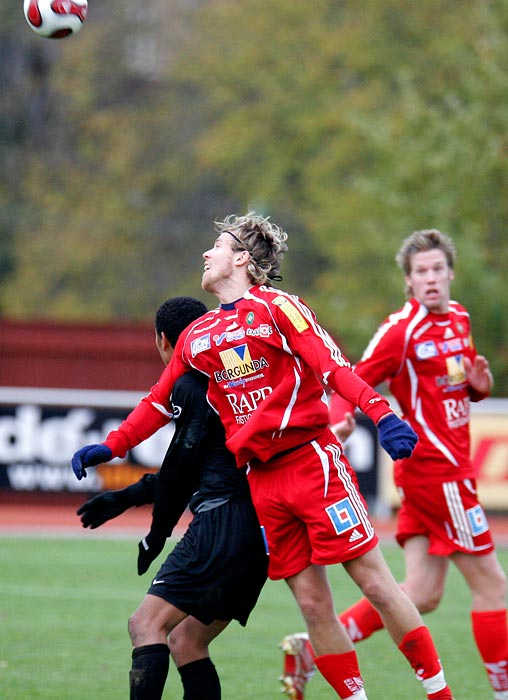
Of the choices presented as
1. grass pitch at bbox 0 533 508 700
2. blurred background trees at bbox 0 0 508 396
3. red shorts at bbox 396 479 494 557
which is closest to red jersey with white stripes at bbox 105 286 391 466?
red shorts at bbox 396 479 494 557

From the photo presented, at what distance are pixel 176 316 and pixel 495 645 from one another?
240 cm

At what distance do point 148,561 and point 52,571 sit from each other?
22.1 feet

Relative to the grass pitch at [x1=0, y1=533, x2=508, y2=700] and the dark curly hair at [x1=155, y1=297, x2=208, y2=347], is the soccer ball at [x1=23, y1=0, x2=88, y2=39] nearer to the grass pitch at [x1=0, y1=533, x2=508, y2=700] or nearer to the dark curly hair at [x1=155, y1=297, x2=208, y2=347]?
the dark curly hair at [x1=155, y1=297, x2=208, y2=347]

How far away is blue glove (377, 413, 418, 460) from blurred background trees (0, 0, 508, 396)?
709 inches

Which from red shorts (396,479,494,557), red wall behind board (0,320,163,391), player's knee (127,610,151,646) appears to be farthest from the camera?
red wall behind board (0,320,163,391)

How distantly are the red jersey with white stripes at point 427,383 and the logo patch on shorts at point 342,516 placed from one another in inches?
48.8

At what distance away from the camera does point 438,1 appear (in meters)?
29.8

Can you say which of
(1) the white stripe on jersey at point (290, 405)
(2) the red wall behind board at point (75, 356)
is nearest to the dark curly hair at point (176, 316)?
(1) the white stripe on jersey at point (290, 405)

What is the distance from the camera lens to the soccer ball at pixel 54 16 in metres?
7.25

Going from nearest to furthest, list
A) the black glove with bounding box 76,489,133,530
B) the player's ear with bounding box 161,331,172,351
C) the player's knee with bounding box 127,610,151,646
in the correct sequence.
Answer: the player's knee with bounding box 127,610,151,646 < the black glove with bounding box 76,489,133,530 < the player's ear with bounding box 161,331,172,351

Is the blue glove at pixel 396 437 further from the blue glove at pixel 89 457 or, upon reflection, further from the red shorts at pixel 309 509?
the blue glove at pixel 89 457

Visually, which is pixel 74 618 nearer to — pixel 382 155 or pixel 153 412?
pixel 153 412

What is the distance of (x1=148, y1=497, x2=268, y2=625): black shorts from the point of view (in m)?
5.35

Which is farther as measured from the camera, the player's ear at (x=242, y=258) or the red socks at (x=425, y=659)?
the player's ear at (x=242, y=258)
